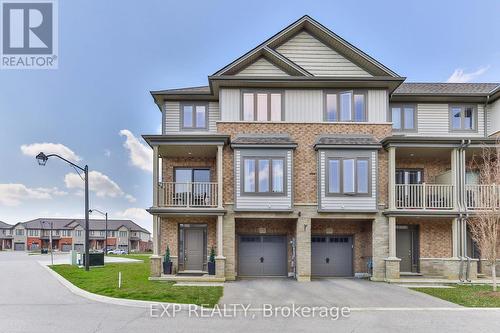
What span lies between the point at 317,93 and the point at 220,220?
7.42 meters

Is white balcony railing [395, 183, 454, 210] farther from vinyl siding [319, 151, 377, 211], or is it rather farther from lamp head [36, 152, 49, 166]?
lamp head [36, 152, 49, 166]

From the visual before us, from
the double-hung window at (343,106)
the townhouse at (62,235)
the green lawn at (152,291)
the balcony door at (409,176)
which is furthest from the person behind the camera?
the townhouse at (62,235)

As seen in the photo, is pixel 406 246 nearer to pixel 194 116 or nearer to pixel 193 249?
pixel 193 249

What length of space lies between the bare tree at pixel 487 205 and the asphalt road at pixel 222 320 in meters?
4.32

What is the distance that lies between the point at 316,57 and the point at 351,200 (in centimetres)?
727

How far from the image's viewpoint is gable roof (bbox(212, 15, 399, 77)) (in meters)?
17.8

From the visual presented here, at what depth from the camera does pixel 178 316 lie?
9852 millimetres

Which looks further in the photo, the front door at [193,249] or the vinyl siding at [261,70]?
the front door at [193,249]

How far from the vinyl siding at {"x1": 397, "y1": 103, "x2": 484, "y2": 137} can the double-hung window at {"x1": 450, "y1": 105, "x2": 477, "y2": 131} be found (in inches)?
9.0

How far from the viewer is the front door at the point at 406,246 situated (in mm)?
18328

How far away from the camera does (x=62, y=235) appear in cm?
8281

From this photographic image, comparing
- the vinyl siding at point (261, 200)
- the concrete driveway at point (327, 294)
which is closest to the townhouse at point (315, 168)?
the vinyl siding at point (261, 200)

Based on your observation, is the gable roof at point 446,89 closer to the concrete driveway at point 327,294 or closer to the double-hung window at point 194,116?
the double-hung window at point 194,116

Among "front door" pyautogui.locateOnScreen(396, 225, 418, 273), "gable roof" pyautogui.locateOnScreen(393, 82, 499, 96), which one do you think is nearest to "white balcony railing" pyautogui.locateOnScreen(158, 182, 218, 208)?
"front door" pyautogui.locateOnScreen(396, 225, 418, 273)
